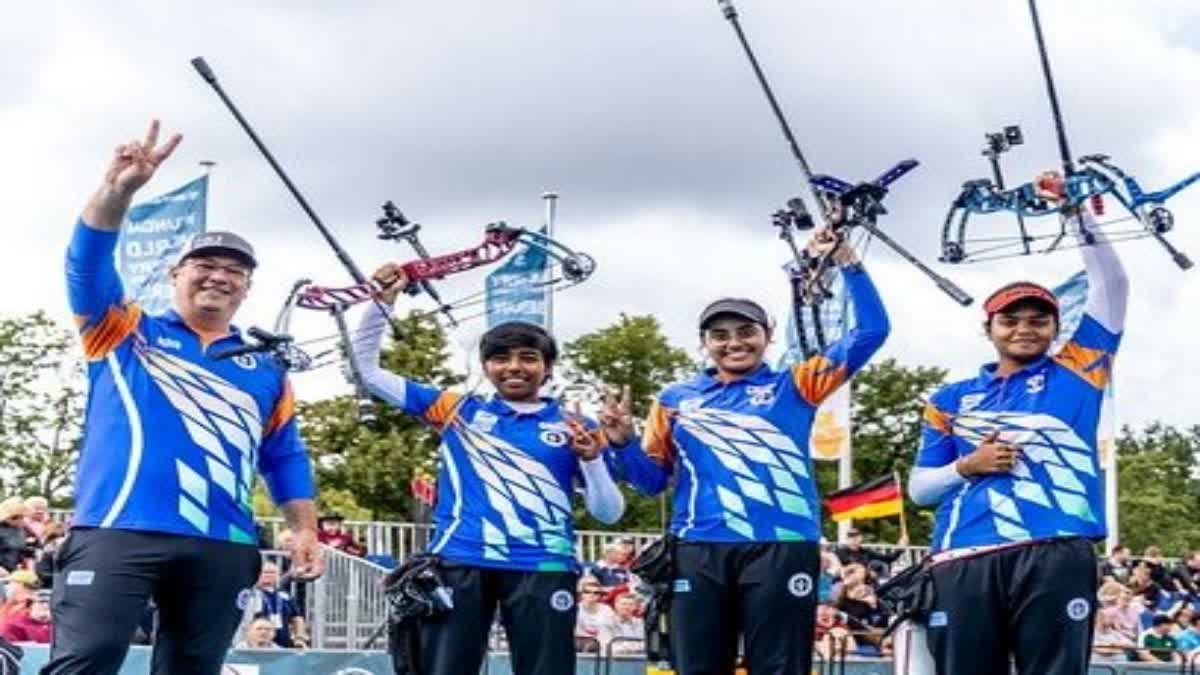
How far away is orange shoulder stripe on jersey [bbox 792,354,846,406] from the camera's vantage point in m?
8.09

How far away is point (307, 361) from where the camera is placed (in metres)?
7.67

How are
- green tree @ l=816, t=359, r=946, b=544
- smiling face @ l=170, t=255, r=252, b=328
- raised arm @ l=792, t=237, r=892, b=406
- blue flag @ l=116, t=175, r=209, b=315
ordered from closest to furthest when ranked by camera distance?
smiling face @ l=170, t=255, r=252, b=328, raised arm @ l=792, t=237, r=892, b=406, blue flag @ l=116, t=175, r=209, b=315, green tree @ l=816, t=359, r=946, b=544

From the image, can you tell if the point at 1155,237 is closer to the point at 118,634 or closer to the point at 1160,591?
the point at 118,634

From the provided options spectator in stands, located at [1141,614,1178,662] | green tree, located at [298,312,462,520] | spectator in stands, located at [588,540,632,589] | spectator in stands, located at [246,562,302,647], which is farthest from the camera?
green tree, located at [298,312,462,520]

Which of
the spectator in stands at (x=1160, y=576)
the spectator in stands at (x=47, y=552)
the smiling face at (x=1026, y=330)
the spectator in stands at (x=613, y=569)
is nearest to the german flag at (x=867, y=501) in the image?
the spectator in stands at (x=1160, y=576)

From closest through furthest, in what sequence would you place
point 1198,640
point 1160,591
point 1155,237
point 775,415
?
point 775,415 < point 1155,237 < point 1198,640 < point 1160,591

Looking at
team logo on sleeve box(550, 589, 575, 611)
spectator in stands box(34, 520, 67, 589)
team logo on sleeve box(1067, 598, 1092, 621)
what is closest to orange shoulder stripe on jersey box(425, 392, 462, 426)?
team logo on sleeve box(550, 589, 575, 611)

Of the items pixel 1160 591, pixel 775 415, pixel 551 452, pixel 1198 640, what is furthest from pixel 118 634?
pixel 1160 591

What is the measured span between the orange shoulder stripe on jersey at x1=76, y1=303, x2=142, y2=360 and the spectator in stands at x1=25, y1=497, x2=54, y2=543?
7.44 m

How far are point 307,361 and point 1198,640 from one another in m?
10.8

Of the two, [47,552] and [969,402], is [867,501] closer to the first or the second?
[47,552]

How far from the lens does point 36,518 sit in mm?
14281

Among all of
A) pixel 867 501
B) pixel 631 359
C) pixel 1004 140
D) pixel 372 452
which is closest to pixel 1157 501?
pixel 631 359

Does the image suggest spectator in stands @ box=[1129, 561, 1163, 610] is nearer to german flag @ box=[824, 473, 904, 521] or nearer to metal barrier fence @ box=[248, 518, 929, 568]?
metal barrier fence @ box=[248, 518, 929, 568]
